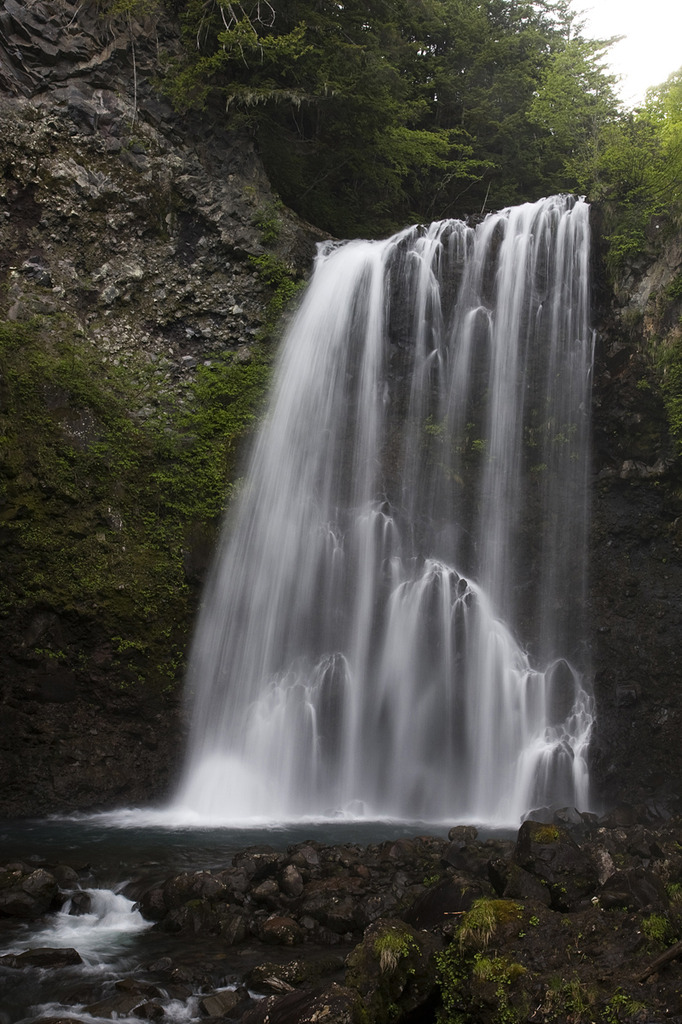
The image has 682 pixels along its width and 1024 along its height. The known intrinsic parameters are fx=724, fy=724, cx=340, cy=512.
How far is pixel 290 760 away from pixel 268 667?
63.0 inches

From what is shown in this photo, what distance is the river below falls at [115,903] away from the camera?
5.53 meters

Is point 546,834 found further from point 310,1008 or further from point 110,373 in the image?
point 110,373

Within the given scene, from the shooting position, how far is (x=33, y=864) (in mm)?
7836

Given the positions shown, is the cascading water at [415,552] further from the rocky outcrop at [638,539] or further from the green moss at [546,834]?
the green moss at [546,834]

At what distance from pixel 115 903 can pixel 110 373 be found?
947cm

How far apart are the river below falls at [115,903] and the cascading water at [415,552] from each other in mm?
1197

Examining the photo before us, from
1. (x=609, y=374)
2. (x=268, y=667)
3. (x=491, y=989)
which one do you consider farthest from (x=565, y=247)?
(x=491, y=989)

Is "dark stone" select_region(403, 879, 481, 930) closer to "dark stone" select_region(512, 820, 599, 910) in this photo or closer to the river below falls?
"dark stone" select_region(512, 820, 599, 910)

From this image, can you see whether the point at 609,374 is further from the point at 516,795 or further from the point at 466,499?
the point at 516,795

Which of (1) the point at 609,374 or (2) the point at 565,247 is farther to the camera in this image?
(2) the point at 565,247

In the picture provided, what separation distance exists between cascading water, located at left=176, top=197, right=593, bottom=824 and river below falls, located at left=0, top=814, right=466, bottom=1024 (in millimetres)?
1197

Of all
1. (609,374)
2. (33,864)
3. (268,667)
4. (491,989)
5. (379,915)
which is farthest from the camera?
(609,374)

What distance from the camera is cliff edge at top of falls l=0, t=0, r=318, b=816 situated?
11164mm

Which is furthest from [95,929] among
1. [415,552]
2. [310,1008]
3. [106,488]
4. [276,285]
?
[276,285]
